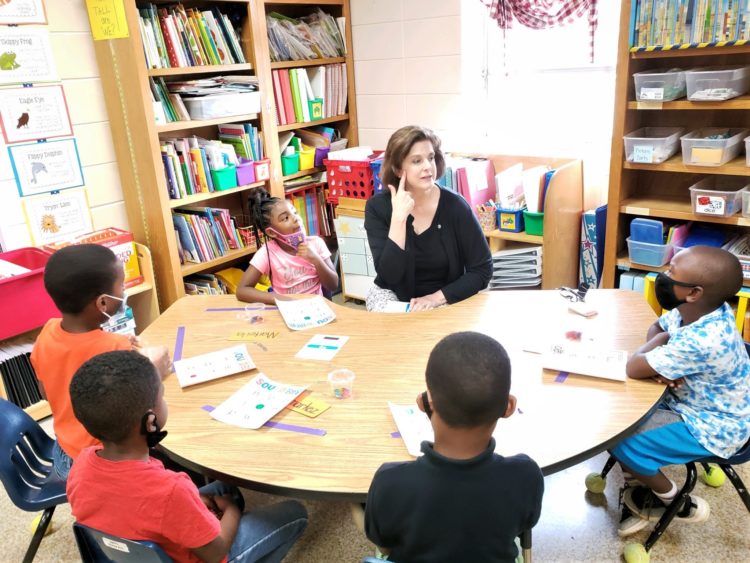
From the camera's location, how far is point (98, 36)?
9.71 ft

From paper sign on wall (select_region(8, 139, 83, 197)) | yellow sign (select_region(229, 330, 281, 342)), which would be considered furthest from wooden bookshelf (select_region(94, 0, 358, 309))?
yellow sign (select_region(229, 330, 281, 342))

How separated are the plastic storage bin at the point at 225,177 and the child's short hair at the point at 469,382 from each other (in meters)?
2.60

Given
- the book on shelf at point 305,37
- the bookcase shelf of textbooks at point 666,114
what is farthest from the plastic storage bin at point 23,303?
the bookcase shelf of textbooks at point 666,114

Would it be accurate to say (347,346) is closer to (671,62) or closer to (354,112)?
(671,62)

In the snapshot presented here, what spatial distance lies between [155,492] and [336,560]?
3.22 ft

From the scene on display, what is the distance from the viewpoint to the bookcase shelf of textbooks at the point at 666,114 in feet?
8.13

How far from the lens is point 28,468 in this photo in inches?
72.0

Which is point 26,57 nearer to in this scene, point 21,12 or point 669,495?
point 21,12

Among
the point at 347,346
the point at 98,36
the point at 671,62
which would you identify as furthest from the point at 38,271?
the point at 671,62

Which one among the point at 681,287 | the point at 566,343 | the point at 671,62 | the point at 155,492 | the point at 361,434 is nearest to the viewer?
the point at 155,492

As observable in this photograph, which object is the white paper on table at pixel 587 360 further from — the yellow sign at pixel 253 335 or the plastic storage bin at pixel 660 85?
the plastic storage bin at pixel 660 85

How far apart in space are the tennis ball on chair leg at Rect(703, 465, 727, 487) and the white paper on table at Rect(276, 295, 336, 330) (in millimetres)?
1474

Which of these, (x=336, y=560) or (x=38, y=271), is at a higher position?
(x=38, y=271)

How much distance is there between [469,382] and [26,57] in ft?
9.04
